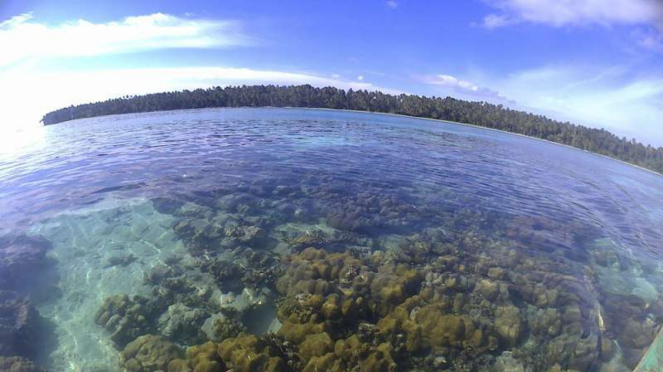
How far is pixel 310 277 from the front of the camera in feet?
24.3

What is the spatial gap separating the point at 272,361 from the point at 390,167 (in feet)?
53.6

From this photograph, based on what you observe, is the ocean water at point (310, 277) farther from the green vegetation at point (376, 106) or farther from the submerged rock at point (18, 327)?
the green vegetation at point (376, 106)

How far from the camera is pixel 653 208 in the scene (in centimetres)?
1947

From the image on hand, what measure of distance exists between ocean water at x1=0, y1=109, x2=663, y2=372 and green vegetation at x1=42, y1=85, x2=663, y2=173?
230 ft

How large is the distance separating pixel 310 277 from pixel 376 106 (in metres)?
102

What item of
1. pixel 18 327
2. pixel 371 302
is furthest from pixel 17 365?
pixel 371 302

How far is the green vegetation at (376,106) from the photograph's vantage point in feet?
242

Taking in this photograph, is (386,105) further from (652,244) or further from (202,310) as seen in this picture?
(202,310)

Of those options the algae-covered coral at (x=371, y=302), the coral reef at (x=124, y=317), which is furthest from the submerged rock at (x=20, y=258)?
the algae-covered coral at (x=371, y=302)

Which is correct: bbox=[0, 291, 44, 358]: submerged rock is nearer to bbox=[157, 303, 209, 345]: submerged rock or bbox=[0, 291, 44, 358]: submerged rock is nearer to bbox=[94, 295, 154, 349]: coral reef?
bbox=[94, 295, 154, 349]: coral reef

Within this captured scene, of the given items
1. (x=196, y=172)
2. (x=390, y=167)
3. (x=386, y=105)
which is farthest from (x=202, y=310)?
(x=386, y=105)

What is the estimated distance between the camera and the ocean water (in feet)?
18.2

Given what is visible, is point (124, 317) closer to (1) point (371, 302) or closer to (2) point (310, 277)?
(2) point (310, 277)

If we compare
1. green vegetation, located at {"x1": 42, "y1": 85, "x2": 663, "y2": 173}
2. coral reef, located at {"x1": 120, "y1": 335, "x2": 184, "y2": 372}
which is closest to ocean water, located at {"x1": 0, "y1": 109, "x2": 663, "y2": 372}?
coral reef, located at {"x1": 120, "y1": 335, "x2": 184, "y2": 372}
